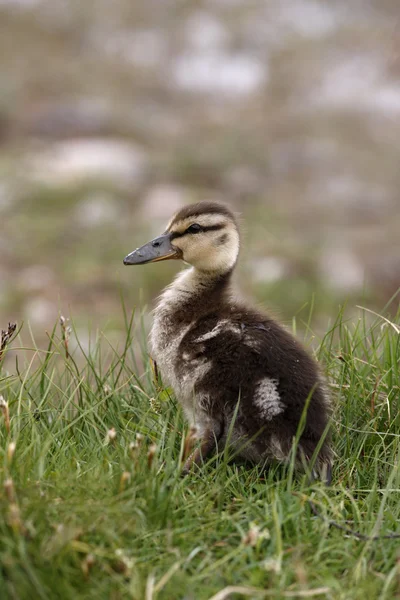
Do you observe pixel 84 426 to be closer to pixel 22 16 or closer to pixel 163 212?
pixel 163 212

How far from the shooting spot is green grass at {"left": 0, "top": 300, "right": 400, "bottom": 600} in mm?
2189

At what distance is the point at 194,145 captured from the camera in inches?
478

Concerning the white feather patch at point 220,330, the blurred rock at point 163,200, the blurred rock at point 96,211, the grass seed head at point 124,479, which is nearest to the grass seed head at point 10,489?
the grass seed head at point 124,479

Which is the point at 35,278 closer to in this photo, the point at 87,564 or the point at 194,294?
the point at 194,294

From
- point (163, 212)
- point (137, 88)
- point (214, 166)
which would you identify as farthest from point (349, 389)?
point (137, 88)

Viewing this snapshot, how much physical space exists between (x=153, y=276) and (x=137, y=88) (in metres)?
6.96

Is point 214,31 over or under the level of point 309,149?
over

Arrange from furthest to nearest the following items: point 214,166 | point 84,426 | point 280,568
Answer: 1. point 214,166
2. point 84,426
3. point 280,568

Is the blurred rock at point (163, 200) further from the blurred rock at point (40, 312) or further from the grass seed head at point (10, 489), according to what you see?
the grass seed head at point (10, 489)

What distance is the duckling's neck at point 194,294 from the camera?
329 cm

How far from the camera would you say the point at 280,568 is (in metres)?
2.28

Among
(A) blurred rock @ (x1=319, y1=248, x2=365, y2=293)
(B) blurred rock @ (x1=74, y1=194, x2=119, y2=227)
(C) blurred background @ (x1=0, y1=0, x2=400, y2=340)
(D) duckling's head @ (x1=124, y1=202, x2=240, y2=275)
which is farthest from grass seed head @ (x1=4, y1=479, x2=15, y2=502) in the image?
(B) blurred rock @ (x1=74, y1=194, x2=119, y2=227)

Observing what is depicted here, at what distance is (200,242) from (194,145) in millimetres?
9008

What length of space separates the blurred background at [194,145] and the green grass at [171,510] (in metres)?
3.51
